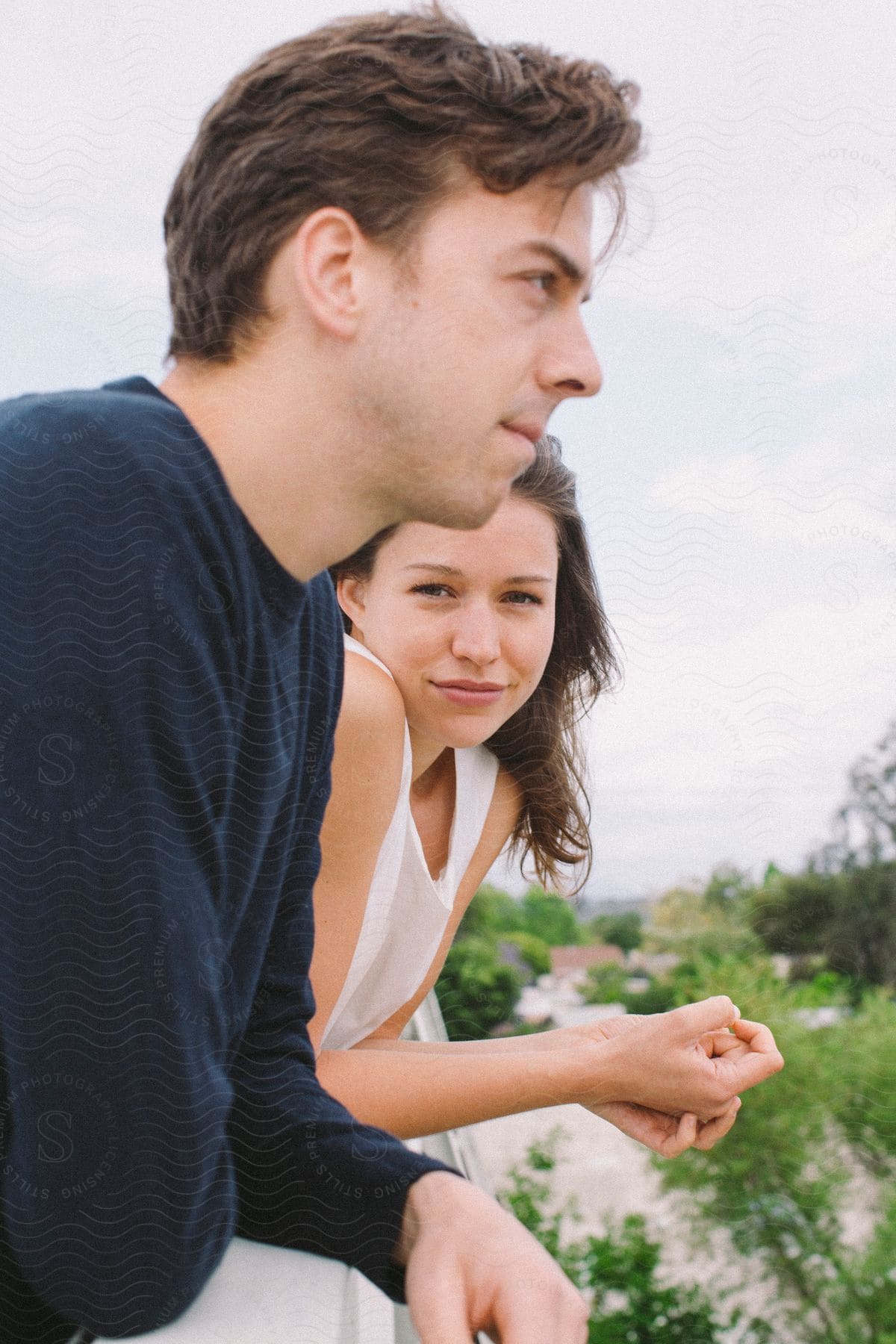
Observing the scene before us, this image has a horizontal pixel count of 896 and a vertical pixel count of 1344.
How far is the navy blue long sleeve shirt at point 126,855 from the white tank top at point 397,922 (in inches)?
12.3

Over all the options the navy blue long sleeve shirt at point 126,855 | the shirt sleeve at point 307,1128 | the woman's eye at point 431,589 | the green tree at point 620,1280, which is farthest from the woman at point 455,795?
the green tree at point 620,1280

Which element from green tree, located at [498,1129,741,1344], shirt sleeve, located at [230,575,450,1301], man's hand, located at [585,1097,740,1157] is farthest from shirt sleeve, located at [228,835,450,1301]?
green tree, located at [498,1129,741,1344]

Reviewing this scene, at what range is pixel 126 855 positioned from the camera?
44 cm

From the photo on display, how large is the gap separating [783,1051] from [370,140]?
2.74 ft

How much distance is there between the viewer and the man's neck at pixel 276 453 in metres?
0.52

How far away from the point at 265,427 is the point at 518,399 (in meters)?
0.14

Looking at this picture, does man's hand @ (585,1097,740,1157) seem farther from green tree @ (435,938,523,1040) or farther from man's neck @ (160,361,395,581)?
man's neck @ (160,361,395,581)

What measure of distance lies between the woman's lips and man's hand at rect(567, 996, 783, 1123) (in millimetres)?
272

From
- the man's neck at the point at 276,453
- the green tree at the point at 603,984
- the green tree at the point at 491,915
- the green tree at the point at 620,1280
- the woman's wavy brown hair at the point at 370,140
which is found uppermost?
the woman's wavy brown hair at the point at 370,140

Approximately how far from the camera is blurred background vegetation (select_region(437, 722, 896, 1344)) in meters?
0.83

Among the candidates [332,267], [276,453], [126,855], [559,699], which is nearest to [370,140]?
[332,267]

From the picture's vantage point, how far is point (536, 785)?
100 cm

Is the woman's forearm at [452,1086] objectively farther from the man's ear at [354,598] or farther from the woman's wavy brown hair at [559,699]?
the man's ear at [354,598]

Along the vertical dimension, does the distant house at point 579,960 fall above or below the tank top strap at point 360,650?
below
